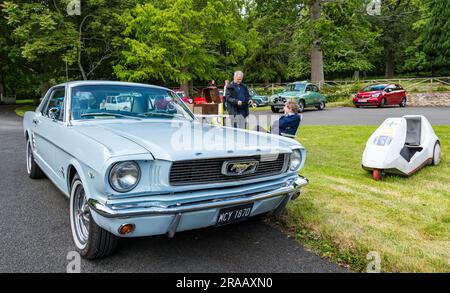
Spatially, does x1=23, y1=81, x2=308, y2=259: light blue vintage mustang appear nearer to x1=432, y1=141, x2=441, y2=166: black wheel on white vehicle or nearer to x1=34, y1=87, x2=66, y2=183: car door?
x1=34, y1=87, x2=66, y2=183: car door

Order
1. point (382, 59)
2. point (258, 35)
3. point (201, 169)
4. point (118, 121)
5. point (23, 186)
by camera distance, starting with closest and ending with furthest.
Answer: point (201, 169) → point (118, 121) → point (23, 186) → point (258, 35) → point (382, 59)

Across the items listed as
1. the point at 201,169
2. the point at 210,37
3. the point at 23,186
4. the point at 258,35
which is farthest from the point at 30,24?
the point at 201,169

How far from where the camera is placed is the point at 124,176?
8.41 feet

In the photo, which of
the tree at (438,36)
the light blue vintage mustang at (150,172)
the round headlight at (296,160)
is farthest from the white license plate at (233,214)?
the tree at (438,36)

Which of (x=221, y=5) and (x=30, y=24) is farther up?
(x=221, y=5)

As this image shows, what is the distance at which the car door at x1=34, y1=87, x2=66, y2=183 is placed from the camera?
3.78m

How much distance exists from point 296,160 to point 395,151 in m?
2.35

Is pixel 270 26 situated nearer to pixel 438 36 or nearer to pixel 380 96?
pixel 380 96

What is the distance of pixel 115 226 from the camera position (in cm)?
246

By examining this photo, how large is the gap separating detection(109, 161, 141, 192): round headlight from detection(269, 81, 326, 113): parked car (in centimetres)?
1689

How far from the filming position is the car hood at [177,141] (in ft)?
8.70

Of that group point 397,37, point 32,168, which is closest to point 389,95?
point 32,168

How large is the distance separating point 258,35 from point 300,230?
89.0 ft

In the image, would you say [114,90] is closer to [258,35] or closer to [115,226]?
[115,226]
